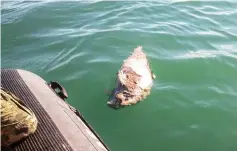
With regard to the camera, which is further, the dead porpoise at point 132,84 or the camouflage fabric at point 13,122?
the dead porpoise at point 132,84

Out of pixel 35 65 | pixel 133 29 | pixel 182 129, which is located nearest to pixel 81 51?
pixel 35 65

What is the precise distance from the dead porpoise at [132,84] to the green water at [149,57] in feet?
0.92

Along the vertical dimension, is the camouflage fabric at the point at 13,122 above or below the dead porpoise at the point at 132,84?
above

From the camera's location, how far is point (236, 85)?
796 cm

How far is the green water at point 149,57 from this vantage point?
662 centimetres

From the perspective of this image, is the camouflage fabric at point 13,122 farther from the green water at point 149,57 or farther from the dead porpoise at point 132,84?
the dead porpoise at point 132,84

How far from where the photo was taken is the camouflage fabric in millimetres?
3721

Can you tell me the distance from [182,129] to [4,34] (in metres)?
7.85

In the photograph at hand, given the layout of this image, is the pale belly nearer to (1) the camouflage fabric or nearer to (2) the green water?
(2) the green water

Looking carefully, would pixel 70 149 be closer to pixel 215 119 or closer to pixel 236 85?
pixel 215 119

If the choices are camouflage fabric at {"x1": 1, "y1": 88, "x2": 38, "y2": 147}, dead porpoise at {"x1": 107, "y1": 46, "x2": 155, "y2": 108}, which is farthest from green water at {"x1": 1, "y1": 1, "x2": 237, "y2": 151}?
camouflage fabric at {"x1": 1, "y1": 88, "x2": 38, "y2": 147}

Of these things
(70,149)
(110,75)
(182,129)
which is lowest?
(182,129)

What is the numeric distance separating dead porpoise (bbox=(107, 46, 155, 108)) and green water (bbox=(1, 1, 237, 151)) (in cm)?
28

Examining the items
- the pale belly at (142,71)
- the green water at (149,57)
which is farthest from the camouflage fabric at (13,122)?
the pale belly at (142,71)
